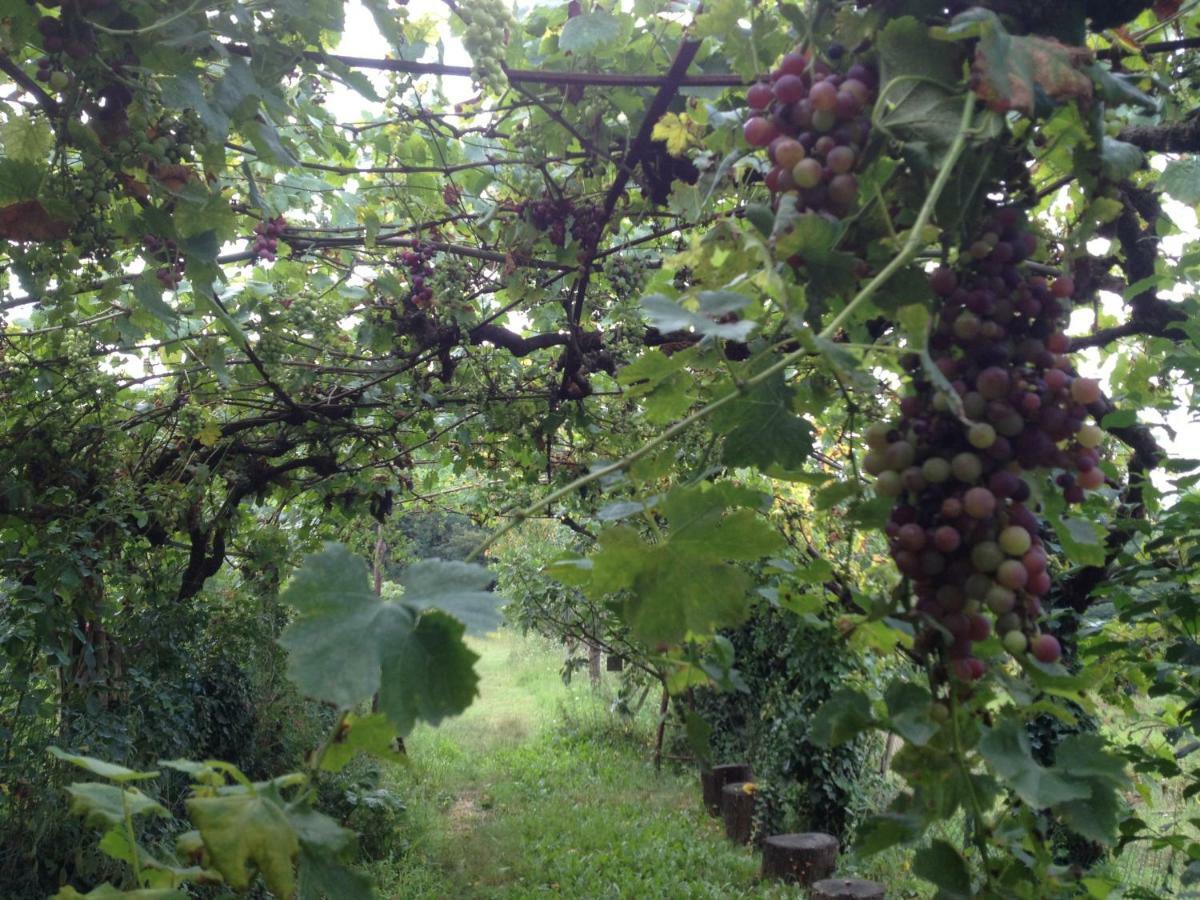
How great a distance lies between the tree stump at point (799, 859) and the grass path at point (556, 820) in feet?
0.36

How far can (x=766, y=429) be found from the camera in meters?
0.97

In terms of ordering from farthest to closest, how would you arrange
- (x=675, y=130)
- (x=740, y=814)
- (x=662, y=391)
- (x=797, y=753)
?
(x=740, y=814), (x=797, y=753), (x=675, y=130), (x=662, y=391)

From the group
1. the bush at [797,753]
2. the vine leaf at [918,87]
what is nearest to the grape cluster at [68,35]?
the vine leaf at [918,87]

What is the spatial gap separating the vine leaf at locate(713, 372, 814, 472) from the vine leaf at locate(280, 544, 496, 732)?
1.14 ft

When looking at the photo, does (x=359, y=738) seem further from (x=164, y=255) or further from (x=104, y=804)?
(x=164, y=255)

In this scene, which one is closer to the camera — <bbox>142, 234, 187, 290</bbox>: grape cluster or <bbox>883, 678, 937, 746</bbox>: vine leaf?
<bbox>883, 678, 937, 746</bbox>: vine leaf

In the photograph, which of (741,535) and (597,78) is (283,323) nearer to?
(597,78)

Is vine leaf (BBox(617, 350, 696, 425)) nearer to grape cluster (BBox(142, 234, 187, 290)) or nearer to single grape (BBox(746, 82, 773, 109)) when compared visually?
single grape (BBox(746, 82, 773, 109))

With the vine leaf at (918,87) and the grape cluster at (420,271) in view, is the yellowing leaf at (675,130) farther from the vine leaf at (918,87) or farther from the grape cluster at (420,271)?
the grape cluster at (420,271)

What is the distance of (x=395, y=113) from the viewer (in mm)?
2758

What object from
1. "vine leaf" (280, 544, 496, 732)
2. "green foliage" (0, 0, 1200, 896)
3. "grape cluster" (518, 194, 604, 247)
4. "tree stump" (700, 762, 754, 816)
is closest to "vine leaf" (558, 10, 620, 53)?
A: "green foliage" (0, 0, 1200, 896)

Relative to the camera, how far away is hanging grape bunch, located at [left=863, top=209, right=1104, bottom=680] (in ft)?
2.44

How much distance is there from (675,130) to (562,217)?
0.83m

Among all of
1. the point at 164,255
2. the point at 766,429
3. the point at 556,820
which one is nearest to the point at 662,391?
the point at 766,429
